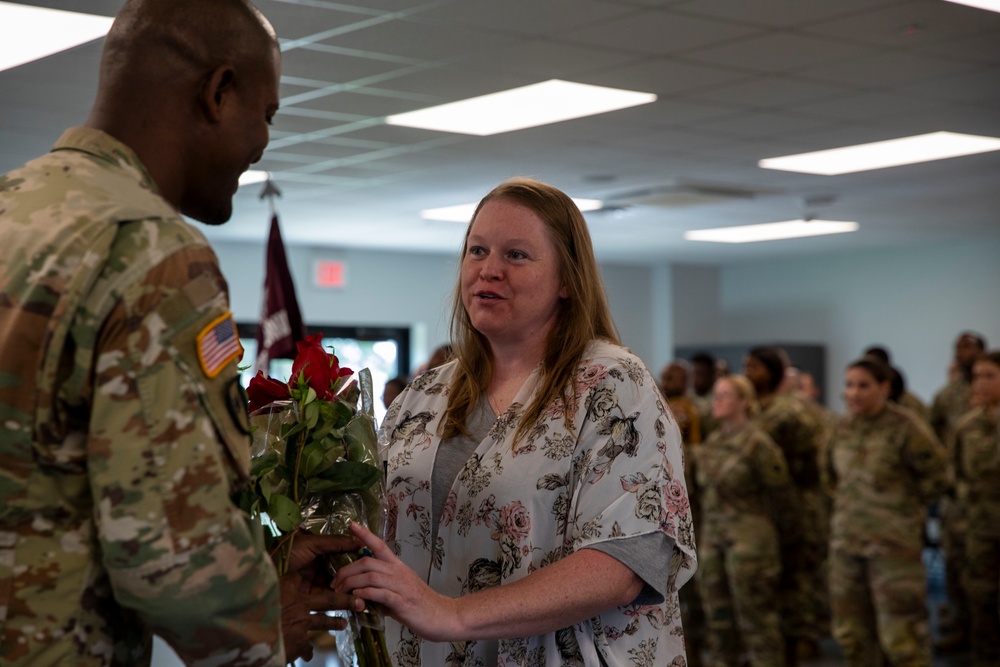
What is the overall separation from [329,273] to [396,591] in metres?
10.8

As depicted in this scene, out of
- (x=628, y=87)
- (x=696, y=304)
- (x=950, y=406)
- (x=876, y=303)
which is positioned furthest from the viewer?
(x=696, y=304)

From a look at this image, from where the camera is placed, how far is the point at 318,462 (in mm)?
1654

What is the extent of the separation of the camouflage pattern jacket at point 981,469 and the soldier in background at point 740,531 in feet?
4.28

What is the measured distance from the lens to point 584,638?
6.02 feet

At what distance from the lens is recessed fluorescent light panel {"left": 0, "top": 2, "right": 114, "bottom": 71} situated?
438cm

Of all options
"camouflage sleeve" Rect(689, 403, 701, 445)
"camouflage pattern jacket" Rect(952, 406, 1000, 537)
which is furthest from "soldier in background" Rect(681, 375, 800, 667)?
"camouflage pattern jacket" Rect(952, 406, 1000, 537)

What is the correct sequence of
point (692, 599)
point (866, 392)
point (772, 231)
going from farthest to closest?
point (772, 231) < point (692, 599) < point (866, 392)

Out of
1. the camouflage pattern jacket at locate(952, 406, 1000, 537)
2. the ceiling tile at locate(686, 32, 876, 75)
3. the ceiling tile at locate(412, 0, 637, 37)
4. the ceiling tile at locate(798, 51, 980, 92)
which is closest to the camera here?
the ceiling tile at locate(412, 0, 637, 37)

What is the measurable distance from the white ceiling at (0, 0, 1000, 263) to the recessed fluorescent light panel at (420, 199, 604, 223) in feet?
0.48

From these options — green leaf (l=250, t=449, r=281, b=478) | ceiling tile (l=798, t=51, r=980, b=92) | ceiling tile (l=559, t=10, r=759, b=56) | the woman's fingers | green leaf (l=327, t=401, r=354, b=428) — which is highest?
ceiling tile (l=559, t=10, r=759, b=56)

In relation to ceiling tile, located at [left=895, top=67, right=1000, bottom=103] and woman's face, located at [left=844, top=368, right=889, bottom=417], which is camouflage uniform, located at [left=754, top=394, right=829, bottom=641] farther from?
ceiling tile, located at [left=895, top=67, right=1000, bottom=103]

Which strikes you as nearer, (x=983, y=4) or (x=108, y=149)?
(x=108, y=149)

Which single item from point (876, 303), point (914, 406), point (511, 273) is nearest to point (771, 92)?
point (914, 406)

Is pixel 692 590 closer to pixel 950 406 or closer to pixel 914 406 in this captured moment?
pixel 914 406
